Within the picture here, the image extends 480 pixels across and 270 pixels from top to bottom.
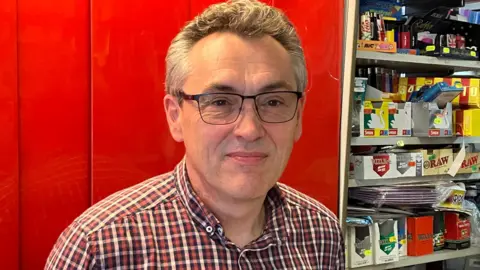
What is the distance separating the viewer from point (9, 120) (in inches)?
63.0

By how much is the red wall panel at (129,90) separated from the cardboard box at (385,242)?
3.63 feet

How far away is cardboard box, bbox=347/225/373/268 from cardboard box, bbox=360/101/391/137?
43 cm

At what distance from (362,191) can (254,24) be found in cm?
149

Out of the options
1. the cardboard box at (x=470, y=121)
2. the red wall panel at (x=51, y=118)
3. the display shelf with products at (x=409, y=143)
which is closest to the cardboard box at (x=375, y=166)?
the display shelf with products at (x=409, y=143)

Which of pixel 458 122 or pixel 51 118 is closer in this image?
pixel 51 118

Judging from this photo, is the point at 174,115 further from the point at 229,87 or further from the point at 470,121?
the point at 470,121

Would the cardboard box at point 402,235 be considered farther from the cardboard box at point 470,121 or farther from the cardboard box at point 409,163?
the cardboard box at point 470,121

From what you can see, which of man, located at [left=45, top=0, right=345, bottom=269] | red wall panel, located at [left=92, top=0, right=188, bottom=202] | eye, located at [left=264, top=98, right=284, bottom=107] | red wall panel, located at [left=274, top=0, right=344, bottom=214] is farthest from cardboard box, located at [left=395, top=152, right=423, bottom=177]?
eye, located at [left=264, top=98, right=284, bottom=107]

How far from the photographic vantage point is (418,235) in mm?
2635

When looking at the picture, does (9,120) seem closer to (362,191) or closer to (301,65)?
(301,65)

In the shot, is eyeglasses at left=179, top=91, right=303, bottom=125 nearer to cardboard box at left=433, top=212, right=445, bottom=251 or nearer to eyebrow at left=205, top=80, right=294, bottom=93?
eyebrow at left=205, top=80, right=294, bottom=93

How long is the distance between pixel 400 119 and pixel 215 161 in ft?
5.18

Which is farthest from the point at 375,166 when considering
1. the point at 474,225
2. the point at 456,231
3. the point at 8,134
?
the point at 8,134

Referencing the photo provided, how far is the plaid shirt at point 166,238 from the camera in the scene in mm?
1181
